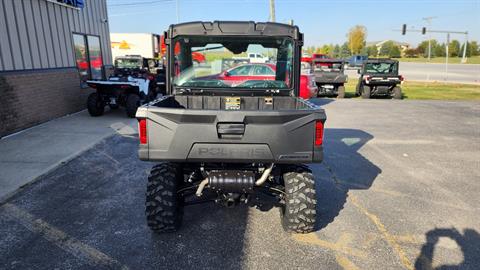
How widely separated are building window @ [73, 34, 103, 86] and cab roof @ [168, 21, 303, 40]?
319 inches

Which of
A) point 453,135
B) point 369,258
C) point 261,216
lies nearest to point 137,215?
point 261,216

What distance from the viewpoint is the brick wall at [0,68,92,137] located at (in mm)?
7574

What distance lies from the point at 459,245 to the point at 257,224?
86.5 inches

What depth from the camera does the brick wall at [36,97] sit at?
24.8ft

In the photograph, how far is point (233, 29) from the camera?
4.01 meters

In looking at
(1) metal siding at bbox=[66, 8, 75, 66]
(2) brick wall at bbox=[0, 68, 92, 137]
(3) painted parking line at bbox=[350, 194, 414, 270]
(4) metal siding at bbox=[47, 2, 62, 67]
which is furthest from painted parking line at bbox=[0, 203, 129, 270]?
(1) metal siding at bbox=[66, 8, 75, 66]

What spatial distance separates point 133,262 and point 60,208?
173 centimetres

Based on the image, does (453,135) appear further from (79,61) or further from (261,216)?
(79,61)

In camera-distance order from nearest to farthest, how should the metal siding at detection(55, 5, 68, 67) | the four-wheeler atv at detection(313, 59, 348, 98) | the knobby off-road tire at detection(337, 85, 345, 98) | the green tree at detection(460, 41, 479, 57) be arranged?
the metal siding at detection(55, 5, 68, 67)
the four-wheeler atv at detection(313, 59, 348, 98)
the knobby off-road tire at detection(337, 85, 345, 98)
the green tree at detection(460, 41, 479, 57)

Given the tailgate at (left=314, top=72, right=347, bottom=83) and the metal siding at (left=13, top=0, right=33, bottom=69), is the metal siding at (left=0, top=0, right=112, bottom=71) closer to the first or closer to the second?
the metal siding at (left=13, top=0, right=33, bottom=69)

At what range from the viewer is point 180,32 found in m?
Result: 4.03

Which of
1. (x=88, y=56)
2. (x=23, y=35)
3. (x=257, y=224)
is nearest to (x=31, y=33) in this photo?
(x=23, y=35)

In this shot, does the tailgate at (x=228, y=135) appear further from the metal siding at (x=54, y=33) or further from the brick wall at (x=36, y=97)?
the metal siding at (x=54, y=33)

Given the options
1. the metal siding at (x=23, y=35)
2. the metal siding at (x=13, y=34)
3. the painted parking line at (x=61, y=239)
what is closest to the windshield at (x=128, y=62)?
the metal siding at (x=23, y=35)
